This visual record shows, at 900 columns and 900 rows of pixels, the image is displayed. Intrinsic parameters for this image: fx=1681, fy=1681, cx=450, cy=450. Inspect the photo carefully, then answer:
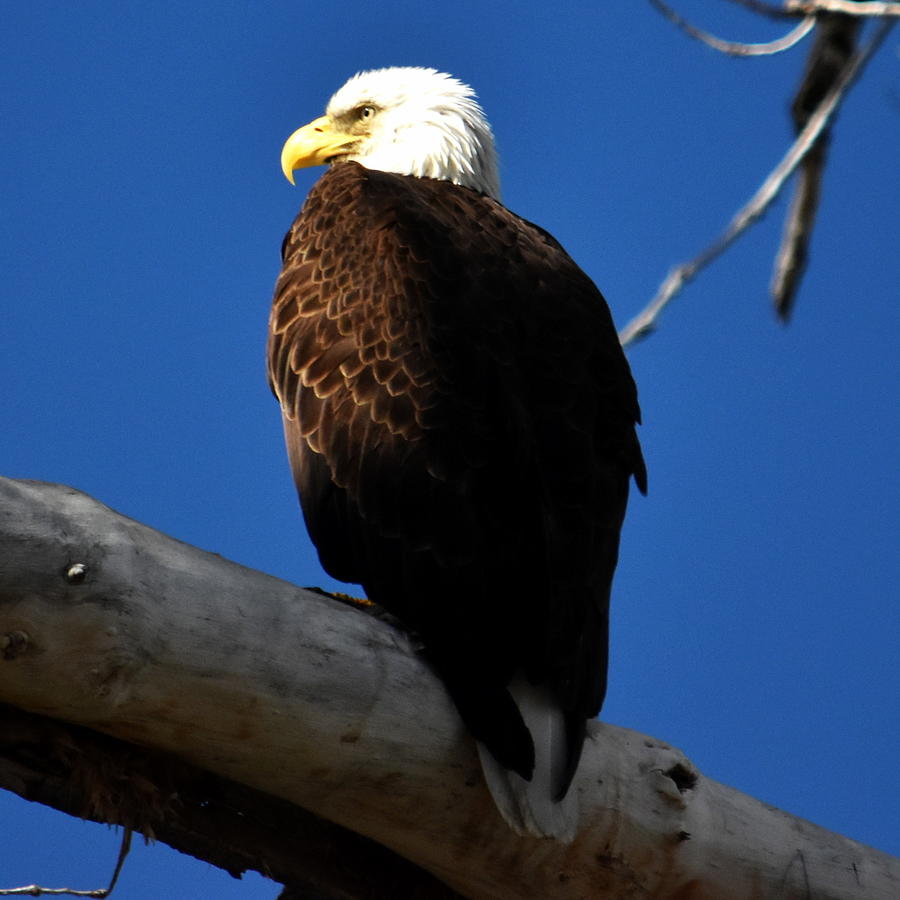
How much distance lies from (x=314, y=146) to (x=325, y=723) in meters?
3.28

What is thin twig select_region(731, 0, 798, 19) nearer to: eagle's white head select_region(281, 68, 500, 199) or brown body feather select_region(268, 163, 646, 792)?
brown body feather select_region(268, 163, 646, 792)

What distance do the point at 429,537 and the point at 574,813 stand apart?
0.78 m

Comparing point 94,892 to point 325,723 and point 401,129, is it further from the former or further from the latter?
point 401,129

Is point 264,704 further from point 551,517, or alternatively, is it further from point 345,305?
point 345,305

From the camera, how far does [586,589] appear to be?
14.4ft

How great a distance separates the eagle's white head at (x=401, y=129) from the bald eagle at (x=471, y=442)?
55 cm

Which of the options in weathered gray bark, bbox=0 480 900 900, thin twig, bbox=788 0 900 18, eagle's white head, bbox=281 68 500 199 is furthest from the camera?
eagle's white head, bbox=281 68 500 199

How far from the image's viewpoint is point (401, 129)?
6371mm

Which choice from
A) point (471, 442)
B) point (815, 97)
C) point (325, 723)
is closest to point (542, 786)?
point (325, 723)

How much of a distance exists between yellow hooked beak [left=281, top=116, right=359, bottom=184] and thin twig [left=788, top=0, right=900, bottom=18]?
3.56 meters

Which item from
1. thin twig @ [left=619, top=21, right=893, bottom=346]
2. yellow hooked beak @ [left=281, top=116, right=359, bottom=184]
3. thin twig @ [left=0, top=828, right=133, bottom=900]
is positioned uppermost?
yellow hooked beak @ [left=281, top=116, right=359, bottom=184]

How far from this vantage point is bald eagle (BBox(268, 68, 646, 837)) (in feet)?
13.4

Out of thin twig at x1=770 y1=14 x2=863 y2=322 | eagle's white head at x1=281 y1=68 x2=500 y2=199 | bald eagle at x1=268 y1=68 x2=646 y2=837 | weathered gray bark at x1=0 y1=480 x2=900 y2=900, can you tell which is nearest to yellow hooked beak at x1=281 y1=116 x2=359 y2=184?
eagle's white head at x1=281 y1=68 x2=500 y2=199

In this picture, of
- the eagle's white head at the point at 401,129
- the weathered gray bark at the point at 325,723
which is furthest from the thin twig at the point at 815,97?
the eagle's white head at the point at 401,129
